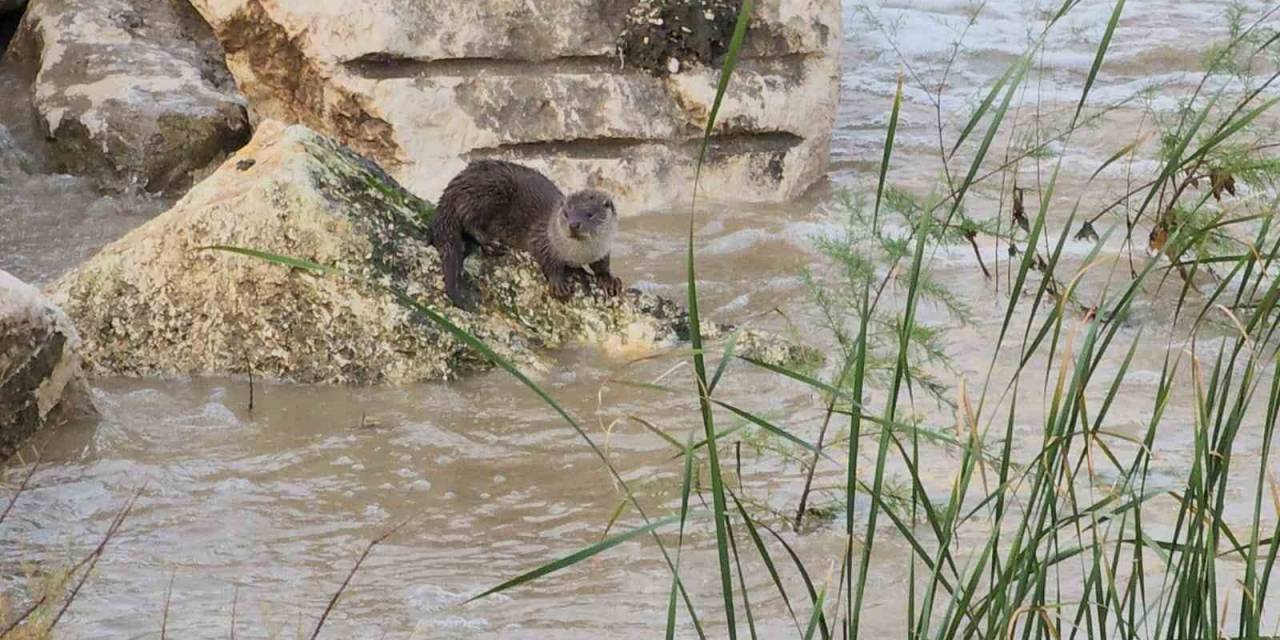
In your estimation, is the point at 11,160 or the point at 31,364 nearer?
the point at 31,364

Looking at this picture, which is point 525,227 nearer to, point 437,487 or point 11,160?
point 437,487

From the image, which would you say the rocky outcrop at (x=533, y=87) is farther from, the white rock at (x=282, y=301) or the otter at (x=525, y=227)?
the white rock at (x=282, y=301)

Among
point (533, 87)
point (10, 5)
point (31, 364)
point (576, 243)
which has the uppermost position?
point (10, 5)

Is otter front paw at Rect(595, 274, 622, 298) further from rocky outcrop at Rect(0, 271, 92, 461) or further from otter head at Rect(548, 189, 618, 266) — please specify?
rocky outcrop at Rect(0, 271, 92, 461)

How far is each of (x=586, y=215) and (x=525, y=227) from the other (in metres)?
0.28

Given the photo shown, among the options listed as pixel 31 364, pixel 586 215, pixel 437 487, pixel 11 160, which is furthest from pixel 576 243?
pixel 11 160

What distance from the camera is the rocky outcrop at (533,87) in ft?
23.9

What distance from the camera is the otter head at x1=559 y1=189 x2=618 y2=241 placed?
527 cm

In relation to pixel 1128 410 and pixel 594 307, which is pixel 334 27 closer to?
pixel 594 307

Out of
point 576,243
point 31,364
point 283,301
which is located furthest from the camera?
point 576,243

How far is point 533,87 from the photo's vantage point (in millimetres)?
7402

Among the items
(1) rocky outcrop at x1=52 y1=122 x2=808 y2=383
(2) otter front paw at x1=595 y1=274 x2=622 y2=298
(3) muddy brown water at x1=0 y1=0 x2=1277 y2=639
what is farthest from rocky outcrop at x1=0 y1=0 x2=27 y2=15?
(2) otter front paw at x1=595 y1=274 x2=622 y2=298

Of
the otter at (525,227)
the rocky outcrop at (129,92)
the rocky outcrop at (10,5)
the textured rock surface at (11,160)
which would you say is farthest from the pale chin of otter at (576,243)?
the rocky outcrop at (10,5)

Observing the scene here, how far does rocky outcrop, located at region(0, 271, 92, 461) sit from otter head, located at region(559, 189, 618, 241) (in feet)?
5.02
